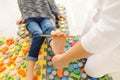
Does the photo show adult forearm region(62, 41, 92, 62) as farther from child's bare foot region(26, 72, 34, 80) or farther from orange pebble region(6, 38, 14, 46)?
orange pebble region(6, 38, 14, 46)

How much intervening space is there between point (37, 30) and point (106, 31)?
67 centimetres

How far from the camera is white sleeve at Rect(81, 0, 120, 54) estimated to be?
0.49 metres

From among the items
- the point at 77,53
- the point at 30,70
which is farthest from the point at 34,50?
the point at 77,53

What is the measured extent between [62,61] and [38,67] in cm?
46

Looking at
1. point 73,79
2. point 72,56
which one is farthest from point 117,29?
point 73,79

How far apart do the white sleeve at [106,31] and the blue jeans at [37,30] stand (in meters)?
0.57

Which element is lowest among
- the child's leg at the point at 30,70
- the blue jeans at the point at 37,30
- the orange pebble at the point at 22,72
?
the orange pebble at the point at 22,72

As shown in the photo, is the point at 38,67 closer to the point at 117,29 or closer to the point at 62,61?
the point at 62,61

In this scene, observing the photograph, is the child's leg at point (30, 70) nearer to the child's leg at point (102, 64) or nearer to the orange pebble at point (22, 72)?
the orange pebble at point (22, 72)

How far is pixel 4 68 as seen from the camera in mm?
1125

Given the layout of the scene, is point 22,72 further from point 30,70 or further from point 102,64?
point 102,64

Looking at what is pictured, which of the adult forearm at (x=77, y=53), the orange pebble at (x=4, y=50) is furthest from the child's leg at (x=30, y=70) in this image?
the adult forearm at (x=77, y=53)

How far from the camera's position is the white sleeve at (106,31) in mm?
486

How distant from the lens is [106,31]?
0.51 m
